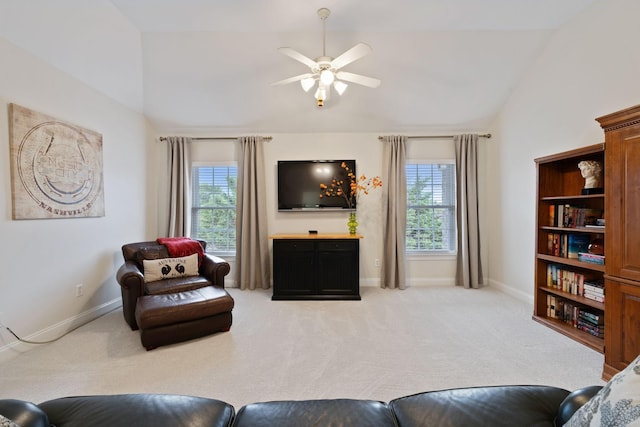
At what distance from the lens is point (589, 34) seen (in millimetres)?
2916

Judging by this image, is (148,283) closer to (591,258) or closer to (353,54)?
(353,54)

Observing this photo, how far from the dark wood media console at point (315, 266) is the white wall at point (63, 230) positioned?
208cm

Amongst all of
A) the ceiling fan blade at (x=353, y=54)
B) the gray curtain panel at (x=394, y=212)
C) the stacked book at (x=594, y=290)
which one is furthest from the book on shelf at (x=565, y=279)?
the ceiling fan blade at (x=353, y=54)

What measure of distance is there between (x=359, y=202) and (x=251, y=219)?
1735mm

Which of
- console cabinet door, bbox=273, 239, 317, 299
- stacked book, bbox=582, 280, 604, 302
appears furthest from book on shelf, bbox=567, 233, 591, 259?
console cabinet door, bbox=273, 239, 317, 299

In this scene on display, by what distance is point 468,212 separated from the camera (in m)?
4.46

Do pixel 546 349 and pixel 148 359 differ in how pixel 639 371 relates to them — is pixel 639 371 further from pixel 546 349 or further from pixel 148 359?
pixel 148 359

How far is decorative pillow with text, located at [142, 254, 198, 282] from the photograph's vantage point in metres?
3.28

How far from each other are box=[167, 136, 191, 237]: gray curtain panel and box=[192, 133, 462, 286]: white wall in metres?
0.28

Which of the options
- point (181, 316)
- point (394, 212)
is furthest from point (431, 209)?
point (181, 316)

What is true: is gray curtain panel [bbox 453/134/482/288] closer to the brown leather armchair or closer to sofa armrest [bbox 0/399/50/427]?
the brown leather armchair

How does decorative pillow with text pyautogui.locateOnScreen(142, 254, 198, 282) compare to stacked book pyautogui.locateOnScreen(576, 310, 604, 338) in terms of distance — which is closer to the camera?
stacked book pyautogui.locateOnScreen(576, 310, 604, 338)

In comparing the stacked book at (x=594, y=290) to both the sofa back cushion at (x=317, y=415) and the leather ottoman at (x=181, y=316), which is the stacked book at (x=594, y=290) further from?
the leather ottoman at (x=181, y=316)

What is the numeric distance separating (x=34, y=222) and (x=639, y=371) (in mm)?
4046
